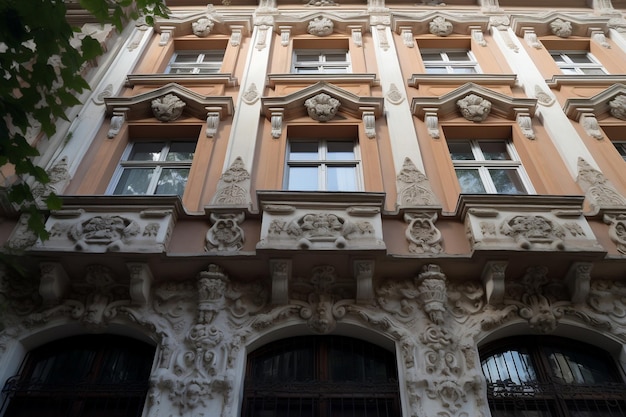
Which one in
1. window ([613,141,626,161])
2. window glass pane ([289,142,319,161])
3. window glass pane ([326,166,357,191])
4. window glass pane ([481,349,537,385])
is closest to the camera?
window glass pane ([481,349,537,385])

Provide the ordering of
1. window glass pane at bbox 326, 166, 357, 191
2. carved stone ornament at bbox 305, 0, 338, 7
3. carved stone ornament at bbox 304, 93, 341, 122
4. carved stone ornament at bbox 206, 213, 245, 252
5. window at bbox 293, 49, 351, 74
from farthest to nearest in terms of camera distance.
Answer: carved stone ornament at bbox 305, 0, 338, 7 → window at bbox 293, 49, 351, 74 → carved stone ornament at bbox 304, 93, 341, 122 → window glass pane at bbox 326, 166, 357, 191 → carved stone ornament at bbox 206, 213, 245, 252

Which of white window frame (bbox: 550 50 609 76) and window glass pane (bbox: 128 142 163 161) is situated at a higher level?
white window frame (bbox: 550 50 609 76)

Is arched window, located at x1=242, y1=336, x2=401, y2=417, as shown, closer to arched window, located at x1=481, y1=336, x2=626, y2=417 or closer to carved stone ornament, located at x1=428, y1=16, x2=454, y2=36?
arched window, located at x1=481, y1=336, x2=626, y2=417

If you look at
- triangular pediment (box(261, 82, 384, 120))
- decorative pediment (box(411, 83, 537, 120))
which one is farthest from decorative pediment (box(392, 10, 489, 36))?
triangular pediment (box(261, 82, 384, 120))

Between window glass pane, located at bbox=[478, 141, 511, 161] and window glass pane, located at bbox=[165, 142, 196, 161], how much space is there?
545cm

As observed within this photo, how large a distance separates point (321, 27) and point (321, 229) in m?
7.27

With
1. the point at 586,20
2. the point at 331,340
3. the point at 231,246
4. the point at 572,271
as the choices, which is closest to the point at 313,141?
the point at 231,246

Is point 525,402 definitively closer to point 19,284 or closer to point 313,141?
point 313,141

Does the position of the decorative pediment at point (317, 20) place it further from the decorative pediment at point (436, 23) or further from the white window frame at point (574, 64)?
the white window frame at point (574, 64)

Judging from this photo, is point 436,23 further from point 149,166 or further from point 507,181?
point 149,166

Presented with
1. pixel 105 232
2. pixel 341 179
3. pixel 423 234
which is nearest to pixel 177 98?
pixel 341 179

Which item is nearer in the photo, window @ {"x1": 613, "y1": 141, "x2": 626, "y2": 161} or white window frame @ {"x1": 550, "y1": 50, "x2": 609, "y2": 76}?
window @ {"x1": 613, "y1": 141, "x2": 626, "y2": 161}

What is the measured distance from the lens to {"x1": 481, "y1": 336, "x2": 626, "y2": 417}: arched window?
5441 millimetres

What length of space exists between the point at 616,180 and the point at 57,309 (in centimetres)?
852
